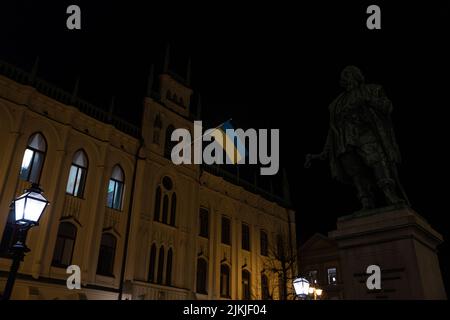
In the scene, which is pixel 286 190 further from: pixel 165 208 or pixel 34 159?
pixel 34 159

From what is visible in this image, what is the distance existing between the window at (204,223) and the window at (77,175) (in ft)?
34.1

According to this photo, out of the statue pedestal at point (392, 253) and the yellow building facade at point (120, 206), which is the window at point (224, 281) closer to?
the yellow building facade at point (120, 206)

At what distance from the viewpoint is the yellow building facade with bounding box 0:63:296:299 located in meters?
20.3

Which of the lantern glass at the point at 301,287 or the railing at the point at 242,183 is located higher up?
the railing at the point at 242,183

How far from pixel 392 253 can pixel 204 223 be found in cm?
2542

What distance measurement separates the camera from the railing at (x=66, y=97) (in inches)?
854

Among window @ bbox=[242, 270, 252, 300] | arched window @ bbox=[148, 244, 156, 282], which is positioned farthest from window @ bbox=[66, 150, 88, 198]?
window @ bbox=[242, 270, 252, 300]

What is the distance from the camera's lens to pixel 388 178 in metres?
6.32

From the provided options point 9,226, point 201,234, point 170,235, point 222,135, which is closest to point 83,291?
point 9,226

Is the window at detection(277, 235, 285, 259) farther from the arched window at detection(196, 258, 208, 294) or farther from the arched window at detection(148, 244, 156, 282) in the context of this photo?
the arched window at detection(148, 244, 156, 282)

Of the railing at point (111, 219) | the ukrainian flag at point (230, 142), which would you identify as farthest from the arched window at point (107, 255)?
the ukrainian flag at point (230, 142)

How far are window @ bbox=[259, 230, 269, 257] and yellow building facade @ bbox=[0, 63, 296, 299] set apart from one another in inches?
20.5
